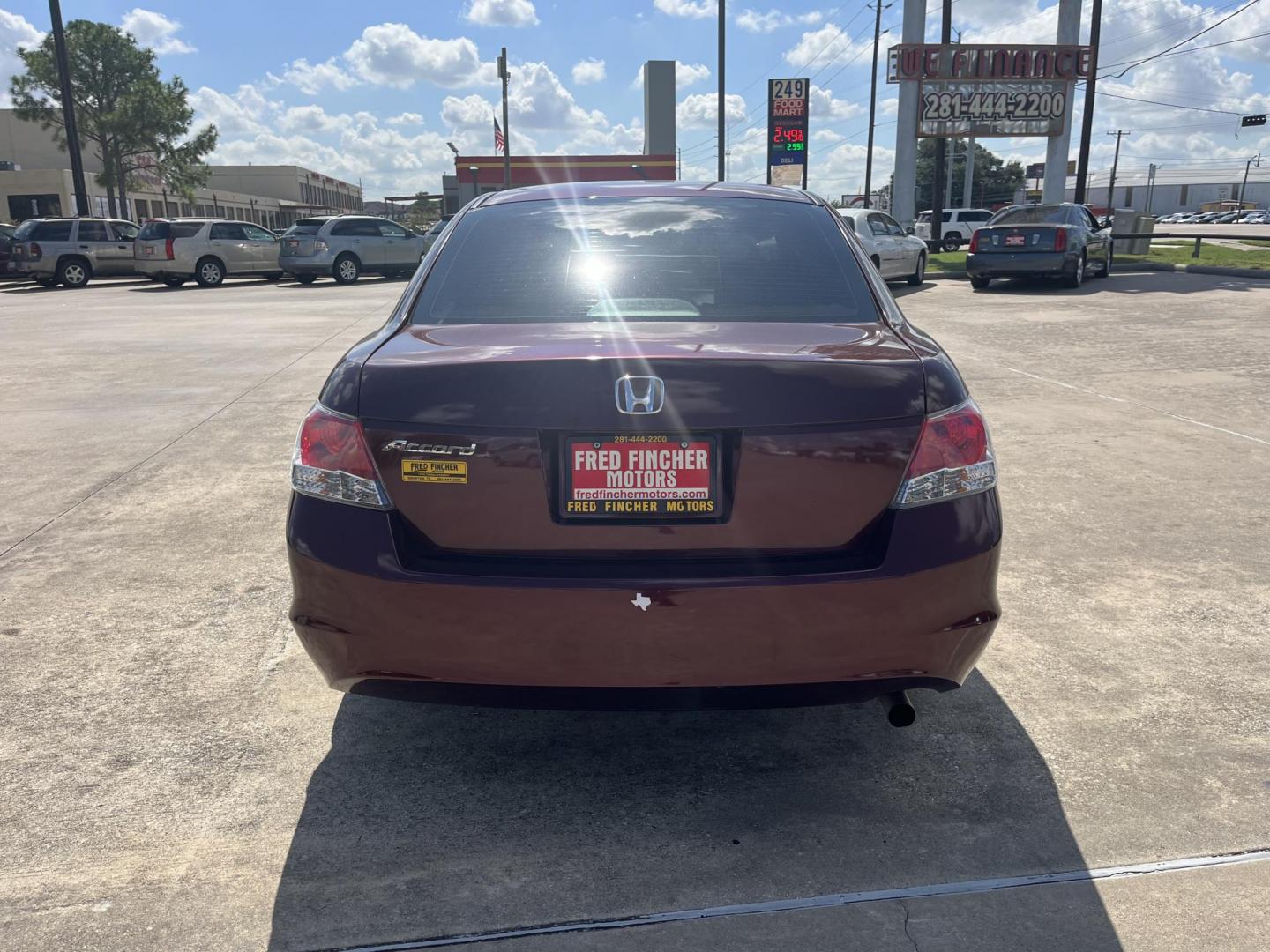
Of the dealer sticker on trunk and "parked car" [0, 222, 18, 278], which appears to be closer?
the dealer sticker on trunk

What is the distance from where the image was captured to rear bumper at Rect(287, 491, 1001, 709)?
2.41 meters

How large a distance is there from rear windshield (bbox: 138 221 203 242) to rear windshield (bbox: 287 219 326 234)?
2.33 meters

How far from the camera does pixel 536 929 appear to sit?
7.55ft

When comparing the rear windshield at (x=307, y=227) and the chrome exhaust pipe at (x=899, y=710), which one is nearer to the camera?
the chrome exhaust pipe at (x=899, y=710)

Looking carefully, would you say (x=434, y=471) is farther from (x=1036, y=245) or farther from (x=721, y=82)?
(x=721, y=82)

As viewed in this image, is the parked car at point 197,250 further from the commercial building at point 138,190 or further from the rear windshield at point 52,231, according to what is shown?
the commercial building at point 138,190

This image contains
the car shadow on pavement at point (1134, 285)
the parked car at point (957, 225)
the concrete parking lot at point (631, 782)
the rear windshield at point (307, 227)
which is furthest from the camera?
the parked car at point (957, 225)

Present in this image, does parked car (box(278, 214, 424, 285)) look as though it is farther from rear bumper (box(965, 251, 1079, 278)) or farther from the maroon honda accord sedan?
the maroon honda accord sedan

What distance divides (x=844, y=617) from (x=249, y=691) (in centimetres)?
211

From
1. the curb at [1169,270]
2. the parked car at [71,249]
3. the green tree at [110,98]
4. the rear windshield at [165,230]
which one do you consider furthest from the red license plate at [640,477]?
the green tree at [110,98]

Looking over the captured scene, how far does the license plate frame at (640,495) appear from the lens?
2404mm

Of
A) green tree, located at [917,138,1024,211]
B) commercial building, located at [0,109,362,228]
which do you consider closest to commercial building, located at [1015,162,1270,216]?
green tree, located at [917,138,1024,211]

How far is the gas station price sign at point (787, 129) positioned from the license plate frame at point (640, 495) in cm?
3573

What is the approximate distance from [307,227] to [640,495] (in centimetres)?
2556
